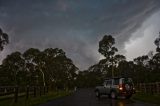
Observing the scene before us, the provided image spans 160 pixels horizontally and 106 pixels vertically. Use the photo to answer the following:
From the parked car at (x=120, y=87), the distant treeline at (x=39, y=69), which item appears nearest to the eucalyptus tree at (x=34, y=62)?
the distant treeline at (x=39, y=69)

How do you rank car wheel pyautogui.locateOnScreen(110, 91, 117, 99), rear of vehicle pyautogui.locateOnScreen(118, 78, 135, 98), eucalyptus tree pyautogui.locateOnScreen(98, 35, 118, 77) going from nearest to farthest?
rear of vehicle pyautogui.locateOnScreen(118, 78, 135, 98), car wheel pyautogui.locateOnScreen(110, 91, 117, 99), eucalyptus tree pyautogui.locateOnScreen(98, 35, 118, 77)

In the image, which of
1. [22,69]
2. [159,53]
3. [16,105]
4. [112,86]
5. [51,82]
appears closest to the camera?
[16,105]

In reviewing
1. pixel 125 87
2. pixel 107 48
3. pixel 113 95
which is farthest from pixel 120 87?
pixel 107 48

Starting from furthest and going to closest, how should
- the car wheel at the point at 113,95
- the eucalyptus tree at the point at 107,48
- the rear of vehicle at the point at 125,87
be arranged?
the eucalyptus tree at the point at 107,48 → the car wheel at the point at 113,95 → the rear of vehicle at the point at 125,87

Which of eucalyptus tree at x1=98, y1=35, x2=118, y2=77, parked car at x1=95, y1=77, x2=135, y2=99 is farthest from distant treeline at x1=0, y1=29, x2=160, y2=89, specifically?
parked car at x1=95, y1=77, x2=135, y2=99

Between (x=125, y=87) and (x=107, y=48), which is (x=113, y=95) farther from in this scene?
(x=107, y=48)

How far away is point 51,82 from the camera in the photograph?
3733 inches

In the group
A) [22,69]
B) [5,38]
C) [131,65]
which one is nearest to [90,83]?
[131,65]

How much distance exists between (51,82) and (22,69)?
14796 mm

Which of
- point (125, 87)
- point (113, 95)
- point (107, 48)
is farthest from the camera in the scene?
point (107, 48)

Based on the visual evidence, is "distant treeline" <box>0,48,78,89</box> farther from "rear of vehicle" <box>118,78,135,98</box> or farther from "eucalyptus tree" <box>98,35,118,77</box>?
"rear of vehicle" <box>118,78,135,98</box>

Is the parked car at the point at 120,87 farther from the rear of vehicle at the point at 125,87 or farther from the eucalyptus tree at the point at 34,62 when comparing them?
the eucalyptus tree at the point at 34,62

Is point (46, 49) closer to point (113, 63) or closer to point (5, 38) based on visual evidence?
point (113, 63)

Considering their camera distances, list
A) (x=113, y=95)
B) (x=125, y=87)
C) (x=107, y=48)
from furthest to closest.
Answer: (x=107, y=48)
(x=113, y=95)
(x=125, y=87)
